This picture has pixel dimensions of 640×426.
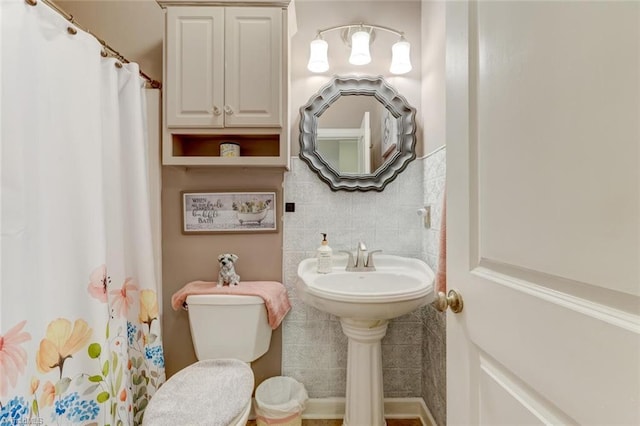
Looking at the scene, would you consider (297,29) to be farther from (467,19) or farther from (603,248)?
(603,248)

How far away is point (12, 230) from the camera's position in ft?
2.84

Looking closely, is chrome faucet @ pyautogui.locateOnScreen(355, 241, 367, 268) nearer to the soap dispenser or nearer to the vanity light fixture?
the soap dispenser

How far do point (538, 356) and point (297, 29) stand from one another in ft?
6.05

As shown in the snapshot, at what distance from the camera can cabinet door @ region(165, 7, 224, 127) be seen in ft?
4.76

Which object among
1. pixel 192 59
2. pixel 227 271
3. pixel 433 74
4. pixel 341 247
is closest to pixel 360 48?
pixel 433 74

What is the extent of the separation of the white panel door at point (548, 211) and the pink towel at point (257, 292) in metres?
0.96

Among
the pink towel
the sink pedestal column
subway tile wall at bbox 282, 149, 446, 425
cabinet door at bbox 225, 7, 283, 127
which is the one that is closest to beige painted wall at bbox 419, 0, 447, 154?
subway tile wall at bbox 282, 149, 446, 425

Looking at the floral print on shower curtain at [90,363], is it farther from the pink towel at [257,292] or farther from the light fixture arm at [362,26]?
the light fixture arm at [362,26]

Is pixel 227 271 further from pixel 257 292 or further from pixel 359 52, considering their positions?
pixel 359 52

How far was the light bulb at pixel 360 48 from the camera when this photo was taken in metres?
1.63

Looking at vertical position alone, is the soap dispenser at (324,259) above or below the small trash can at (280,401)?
above

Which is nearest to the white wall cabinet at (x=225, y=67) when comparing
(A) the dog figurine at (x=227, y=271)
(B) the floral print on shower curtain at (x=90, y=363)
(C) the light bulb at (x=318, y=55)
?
(C) the light bulb at (x=318, y=55)

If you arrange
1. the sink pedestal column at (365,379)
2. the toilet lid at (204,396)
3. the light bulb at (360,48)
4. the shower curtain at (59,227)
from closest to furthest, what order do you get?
1. the shower curtain at (59,227)
2. the toilet lid at (204,396)
3. the sink pedestal column at (365,379)
4. the light bulb at (360,48)

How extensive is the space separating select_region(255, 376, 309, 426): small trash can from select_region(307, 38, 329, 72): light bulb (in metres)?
1.70
